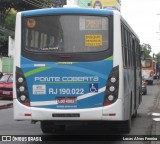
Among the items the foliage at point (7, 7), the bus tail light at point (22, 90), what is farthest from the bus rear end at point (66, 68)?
the foliage at point (7, 7)

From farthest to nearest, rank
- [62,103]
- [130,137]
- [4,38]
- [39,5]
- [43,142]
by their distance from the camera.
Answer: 1. [39,5]
2. [4,38]
3. [130,137]
4. [43,142]
5. [62,103]

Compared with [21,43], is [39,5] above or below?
above

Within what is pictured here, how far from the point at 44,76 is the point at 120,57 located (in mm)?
1730

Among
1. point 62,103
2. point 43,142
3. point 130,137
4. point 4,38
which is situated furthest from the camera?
point 4,38

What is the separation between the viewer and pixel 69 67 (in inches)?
462

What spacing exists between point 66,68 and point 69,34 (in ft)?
2.54

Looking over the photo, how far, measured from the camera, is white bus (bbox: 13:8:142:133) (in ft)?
38.0

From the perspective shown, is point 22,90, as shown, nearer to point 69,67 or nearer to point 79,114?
point 69,67

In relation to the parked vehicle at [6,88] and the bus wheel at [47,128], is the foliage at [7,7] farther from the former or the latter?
the bus wheel at [47,128]

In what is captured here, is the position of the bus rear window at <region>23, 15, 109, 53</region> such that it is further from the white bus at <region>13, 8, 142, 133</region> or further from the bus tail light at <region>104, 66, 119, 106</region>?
the bus tail light at <region>104, 66, 119, 106</region>

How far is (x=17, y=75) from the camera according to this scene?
38.9ft

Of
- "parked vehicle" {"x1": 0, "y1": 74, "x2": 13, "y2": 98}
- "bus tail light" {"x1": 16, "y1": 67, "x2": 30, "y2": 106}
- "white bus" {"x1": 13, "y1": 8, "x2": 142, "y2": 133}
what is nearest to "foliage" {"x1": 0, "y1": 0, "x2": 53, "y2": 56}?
"parked vehicle" {"x1": 0, "y1": 74, "x2": 13, "y2": 98}

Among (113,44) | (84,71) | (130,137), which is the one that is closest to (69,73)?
(84,71)

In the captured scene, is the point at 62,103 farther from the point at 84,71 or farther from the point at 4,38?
the point at 4,38
